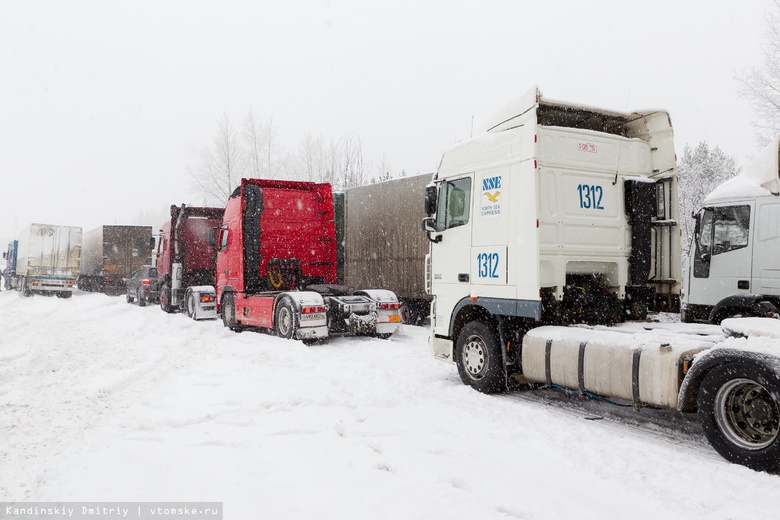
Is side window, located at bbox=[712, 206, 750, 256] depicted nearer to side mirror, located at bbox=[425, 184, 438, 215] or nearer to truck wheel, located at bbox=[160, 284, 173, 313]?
side mirror, located at bbox=[425, 184, 438, 215]

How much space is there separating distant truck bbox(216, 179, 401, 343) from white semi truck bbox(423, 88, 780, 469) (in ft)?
12.1

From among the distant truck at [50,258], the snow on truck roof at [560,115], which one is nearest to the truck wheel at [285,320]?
the snow on truck roof at [560,115]

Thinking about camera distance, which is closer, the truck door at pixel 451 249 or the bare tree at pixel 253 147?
the truck door at pixel 451 249

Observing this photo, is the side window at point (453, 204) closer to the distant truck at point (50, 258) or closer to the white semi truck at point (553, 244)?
the white semi truck at point (553, 244)

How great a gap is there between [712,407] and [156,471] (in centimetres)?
434

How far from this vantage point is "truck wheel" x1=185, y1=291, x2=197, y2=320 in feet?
53.2

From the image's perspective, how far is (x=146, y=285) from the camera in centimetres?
2228

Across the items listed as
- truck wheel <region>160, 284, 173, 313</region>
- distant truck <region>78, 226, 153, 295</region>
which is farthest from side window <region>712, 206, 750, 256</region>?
distant truck <region>78, 226, 153, 295</region>

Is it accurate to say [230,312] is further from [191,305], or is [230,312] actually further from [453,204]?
[453,204]

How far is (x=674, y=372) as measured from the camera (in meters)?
4.60

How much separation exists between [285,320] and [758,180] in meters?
8.94

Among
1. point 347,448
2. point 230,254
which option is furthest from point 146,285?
point 347,448

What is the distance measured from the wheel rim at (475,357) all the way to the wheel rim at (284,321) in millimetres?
4782

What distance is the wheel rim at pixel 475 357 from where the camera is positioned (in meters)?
6.86
